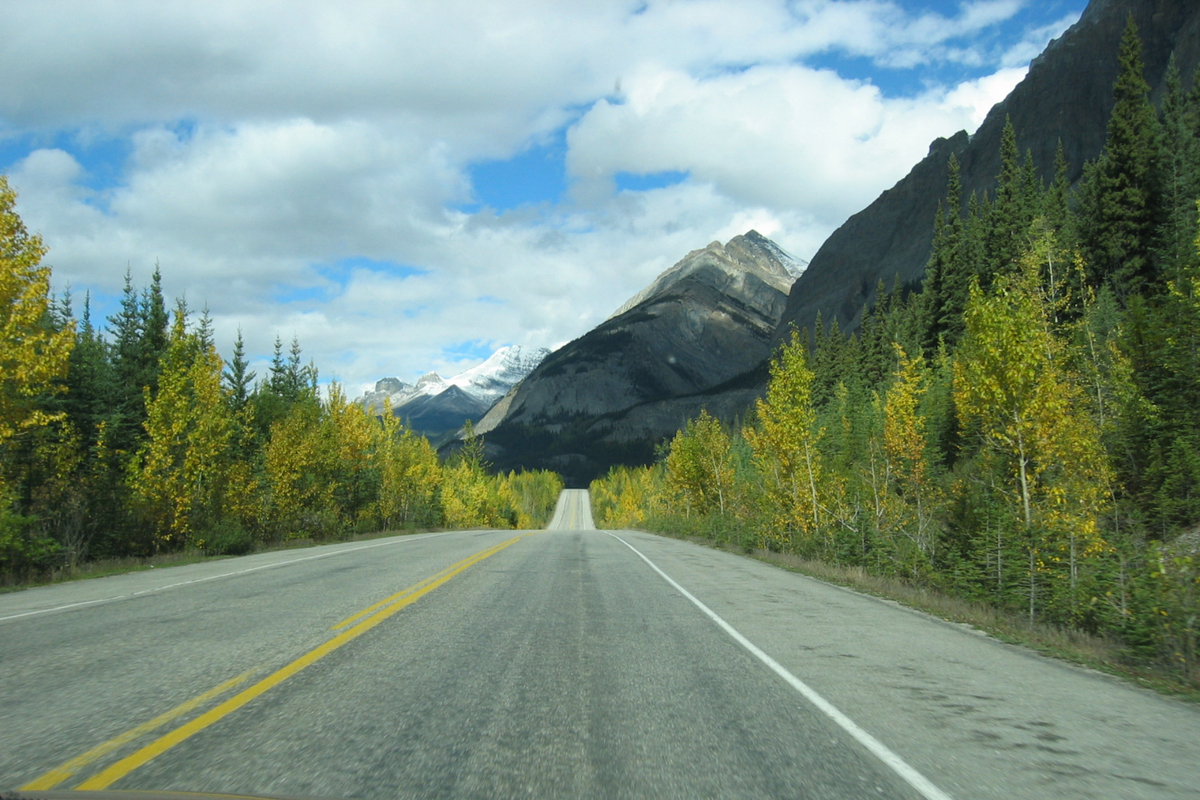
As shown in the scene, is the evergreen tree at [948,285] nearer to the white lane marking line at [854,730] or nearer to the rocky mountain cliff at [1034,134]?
the rocky mountain cliff at [1034,134]

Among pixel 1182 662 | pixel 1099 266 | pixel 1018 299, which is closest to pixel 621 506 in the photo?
pixel 1099 266

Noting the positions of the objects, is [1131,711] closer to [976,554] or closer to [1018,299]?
[976,554]

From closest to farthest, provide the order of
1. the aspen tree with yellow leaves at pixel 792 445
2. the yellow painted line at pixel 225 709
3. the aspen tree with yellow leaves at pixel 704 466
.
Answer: the yellow painted line at pixel 225 709
the aspen tree with yellow leaves at pixel 792 445
the aspen tree with yellow leaves at pixel 704 466

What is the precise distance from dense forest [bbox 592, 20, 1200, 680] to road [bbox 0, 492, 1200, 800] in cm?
323

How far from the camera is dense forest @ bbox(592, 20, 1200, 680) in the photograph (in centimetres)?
1205

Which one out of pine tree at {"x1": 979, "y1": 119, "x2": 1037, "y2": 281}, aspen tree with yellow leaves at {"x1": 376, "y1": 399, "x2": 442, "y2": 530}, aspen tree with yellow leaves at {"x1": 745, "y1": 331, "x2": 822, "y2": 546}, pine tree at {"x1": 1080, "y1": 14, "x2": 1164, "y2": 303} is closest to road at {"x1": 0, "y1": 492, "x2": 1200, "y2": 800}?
aspen tree with yellow leaves at {"x1": 745, "y1": 331, "x2": 822, "y2": 546}

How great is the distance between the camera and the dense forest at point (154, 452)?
16.0m

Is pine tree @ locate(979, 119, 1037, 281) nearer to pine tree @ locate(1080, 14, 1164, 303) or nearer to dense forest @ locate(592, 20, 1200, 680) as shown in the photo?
dense forest @ locate(592, 20, 1200, 680)

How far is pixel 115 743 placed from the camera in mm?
3984

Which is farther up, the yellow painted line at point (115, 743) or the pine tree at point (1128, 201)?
the pine tree at point (1128, 201)

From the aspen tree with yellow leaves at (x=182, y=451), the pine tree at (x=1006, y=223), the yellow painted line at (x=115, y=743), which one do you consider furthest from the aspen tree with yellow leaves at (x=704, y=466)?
the yellow painted line at (x=115, y=743)

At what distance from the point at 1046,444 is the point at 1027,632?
7.88 metres

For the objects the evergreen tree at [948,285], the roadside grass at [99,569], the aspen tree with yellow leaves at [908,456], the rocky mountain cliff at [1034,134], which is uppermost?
the rocky mountain cliff at [1034,134]

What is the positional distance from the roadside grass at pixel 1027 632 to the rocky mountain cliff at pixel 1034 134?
5968cm
